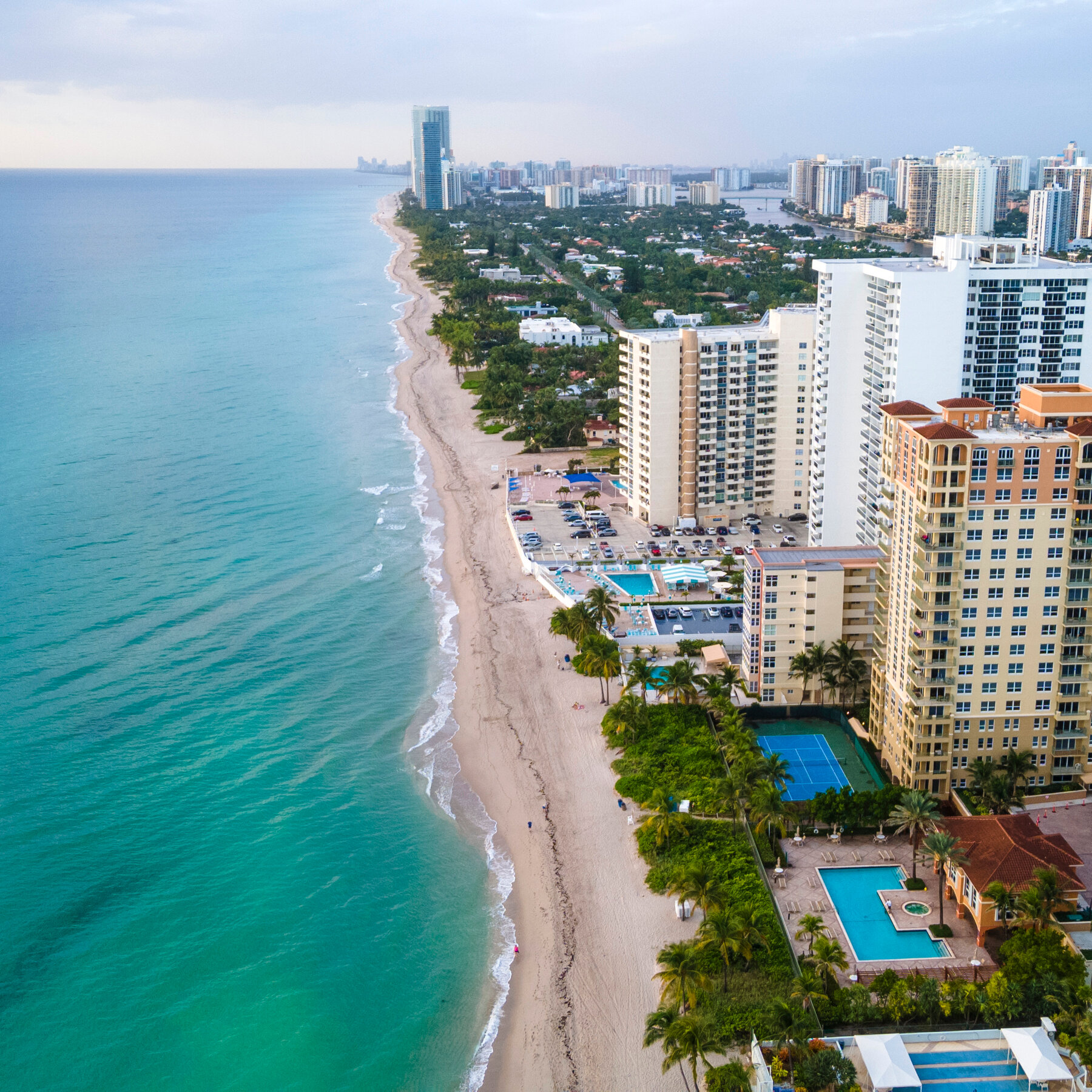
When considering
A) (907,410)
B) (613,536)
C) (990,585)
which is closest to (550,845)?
(990,585)

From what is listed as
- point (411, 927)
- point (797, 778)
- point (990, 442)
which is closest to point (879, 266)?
point (990, 442)

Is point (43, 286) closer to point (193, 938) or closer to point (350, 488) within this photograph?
point (350, 488)

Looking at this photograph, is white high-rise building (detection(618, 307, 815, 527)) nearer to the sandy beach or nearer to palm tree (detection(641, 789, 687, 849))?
the sandy beach

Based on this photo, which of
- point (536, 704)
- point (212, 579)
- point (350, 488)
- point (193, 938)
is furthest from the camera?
point (350, 488)

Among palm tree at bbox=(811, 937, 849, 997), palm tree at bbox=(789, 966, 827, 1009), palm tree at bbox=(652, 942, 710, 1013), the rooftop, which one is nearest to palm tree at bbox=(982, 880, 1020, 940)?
palm tree at bbox=(811, 937, 849, 997)

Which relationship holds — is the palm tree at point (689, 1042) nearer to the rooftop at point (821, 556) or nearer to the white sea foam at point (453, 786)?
the white sea foam at point (453, 786)

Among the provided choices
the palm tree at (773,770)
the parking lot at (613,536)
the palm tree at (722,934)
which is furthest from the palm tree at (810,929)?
the parking lot at (613,536)
